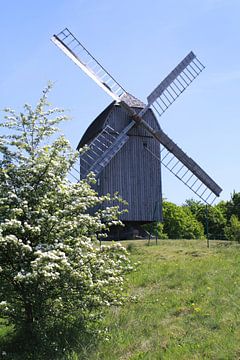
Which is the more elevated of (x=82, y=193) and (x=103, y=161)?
(x=103, y=161)

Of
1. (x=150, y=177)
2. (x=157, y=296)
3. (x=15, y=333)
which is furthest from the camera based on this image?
(x=150, y=177)

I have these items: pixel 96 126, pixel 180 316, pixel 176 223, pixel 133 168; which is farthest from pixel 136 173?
pixel 176 223

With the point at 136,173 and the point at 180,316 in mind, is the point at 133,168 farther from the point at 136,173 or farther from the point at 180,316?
the point at 180,316

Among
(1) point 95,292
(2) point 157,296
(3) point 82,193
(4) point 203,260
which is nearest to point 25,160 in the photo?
(3) point 82,193

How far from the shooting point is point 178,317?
34.3 feet

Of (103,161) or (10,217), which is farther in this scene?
(103,161)

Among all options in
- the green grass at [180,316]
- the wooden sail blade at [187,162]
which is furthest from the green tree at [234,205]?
the green grass at [180,316]

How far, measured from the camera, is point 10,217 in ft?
28.8

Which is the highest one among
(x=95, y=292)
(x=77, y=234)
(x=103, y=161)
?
(x=103, y=161)

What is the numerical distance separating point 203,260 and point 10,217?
8.62m

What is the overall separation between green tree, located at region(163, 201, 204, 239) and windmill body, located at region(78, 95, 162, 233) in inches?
1409

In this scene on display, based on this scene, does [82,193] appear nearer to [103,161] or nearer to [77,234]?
[77,234]

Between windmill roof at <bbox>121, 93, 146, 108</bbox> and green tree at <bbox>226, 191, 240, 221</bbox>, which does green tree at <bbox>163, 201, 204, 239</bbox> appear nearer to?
green tree at <bbox>226, 191, 240, 221</bbox>

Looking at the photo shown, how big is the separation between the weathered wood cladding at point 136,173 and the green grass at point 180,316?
11764 millimetres
